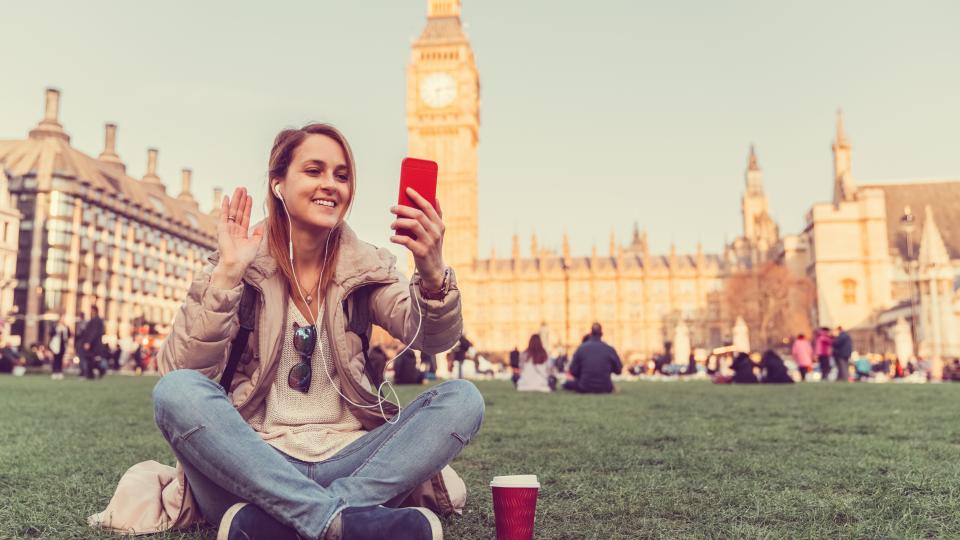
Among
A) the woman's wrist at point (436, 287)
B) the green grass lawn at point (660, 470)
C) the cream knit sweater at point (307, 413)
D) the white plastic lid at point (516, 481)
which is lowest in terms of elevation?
the green grass lawn at point (660, 470)

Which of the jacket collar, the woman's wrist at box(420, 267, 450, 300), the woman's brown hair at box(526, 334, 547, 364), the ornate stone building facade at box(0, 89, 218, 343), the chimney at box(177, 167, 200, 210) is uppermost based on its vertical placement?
the chimney at box(177, 167, 200, 210)

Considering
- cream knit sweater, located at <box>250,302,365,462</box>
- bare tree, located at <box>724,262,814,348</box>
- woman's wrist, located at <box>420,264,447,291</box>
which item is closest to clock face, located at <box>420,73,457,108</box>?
bare tree, located at <box>724,262,814,348</box>

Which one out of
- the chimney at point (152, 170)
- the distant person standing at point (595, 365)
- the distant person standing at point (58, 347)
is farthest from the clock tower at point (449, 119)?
the distant person standing at point (595, 365)

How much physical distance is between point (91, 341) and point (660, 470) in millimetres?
14445

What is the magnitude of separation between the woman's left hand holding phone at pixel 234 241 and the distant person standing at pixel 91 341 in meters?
14.0

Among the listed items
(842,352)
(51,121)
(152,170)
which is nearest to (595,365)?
(842,352)

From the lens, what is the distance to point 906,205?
161ft

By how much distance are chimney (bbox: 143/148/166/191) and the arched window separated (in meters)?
54.9

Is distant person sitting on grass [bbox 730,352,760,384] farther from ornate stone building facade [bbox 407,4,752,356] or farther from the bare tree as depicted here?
ornate stone building facade [bbox 407,4,752,356]

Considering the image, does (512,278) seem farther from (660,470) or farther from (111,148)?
(660,470)

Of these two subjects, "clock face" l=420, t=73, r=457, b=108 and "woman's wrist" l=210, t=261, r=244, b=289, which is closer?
"woman's wrist" l=210, t=261, r=244, b=289

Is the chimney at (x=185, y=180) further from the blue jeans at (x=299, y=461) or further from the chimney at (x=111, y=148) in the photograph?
the blue jeans at (x=299, y=461)

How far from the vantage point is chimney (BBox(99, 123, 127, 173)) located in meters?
61.1

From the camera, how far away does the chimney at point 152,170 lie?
2643 inches
